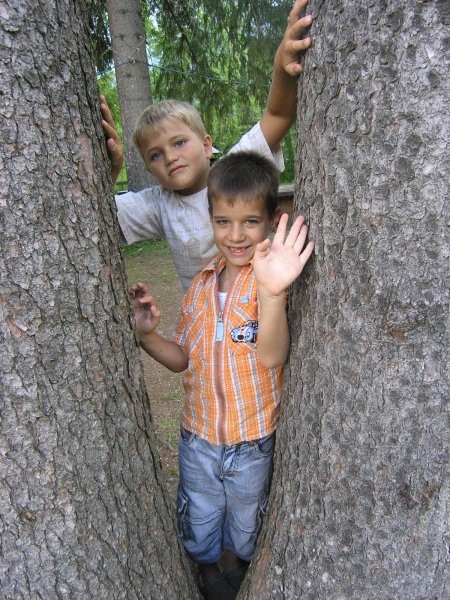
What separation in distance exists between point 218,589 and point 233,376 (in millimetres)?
942

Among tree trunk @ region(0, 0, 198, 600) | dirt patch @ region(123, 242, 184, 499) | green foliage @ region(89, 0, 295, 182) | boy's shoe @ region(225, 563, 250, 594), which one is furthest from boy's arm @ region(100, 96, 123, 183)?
green foliage @ region(89, 0, 295, 182)

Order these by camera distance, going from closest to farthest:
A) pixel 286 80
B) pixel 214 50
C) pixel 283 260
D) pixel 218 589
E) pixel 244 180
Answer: pixel 283 260 → pixel 286 80 → pixel 244 180 → pixel 218 589 → pixel 214 50

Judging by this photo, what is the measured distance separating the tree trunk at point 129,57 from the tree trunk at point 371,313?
6.59 metres

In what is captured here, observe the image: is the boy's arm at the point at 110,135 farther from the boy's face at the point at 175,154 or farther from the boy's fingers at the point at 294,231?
the boy's fingers at the point at 294,231

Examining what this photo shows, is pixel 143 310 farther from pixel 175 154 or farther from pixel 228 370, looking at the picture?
pixel 175 154

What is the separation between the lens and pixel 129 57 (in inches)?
292

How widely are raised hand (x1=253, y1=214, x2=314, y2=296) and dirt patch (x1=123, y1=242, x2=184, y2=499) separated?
1.99 meters

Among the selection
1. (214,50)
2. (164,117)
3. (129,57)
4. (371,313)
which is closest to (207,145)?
(164,117)

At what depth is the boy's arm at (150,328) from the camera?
6.03ft

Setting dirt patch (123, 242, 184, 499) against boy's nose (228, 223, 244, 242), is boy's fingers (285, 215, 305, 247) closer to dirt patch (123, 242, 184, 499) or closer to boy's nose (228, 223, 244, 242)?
boy's nose (228, 223, 244, 242)

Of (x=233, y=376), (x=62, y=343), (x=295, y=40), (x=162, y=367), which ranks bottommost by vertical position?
(x=162, y=367)

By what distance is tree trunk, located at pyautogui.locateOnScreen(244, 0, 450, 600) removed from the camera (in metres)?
1.12

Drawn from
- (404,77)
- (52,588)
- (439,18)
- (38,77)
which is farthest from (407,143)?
(52,588)

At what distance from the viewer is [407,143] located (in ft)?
3.72
